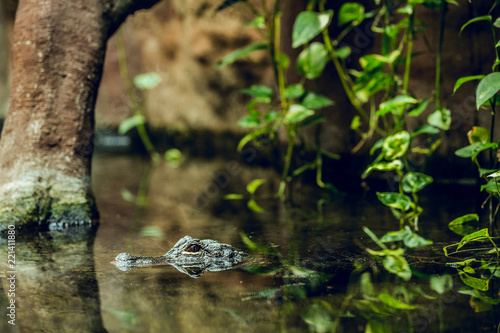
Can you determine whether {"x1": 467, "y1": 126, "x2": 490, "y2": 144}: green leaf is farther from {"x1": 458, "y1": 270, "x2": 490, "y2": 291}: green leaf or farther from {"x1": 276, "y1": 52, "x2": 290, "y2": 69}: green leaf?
{"x1": 276, "y1": 52, "x2": 290, "y2": 69}: green leaf

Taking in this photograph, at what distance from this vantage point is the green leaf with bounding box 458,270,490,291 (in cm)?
168

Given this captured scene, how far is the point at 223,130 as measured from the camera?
6.28 meters

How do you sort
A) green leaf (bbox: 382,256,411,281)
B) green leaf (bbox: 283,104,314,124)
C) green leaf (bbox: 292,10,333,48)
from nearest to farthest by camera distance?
green leaf (bbox: 382,256,411,281)
green leaf (bbox: 292,10,333,48)
green leaf (bbox: 283,104,314,124)

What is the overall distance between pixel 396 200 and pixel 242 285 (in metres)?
0.89

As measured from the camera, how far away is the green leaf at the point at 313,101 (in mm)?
3195

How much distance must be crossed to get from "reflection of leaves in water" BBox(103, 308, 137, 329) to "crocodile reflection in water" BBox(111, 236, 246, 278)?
1.52 ft

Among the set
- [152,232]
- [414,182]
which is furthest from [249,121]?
[414,182]

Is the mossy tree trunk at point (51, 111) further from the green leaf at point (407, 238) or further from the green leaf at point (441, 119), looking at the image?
the green leaf at point (441, 119)

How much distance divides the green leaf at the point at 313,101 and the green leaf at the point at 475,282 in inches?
62.5

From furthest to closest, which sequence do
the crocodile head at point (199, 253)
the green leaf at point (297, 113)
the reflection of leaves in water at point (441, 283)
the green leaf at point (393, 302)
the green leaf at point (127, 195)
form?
the green leaf at point (127, 195) → the green leaf at point (297, 113) → the crocodile head at point (199, 253) → the reflection of leaves in water at point (441, 283) → the green leaf at point (393, 302)

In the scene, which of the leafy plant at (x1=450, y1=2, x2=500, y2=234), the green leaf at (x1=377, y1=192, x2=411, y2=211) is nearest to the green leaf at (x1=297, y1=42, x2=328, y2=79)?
the leafy plant at (x1=450, y1=2, x2=500, y2=234)

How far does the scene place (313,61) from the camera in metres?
3.27

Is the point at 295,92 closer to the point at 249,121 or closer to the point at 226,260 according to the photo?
the point at 249,121

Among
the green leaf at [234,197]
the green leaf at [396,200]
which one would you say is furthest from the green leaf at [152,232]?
the green leaf at [396,200]
